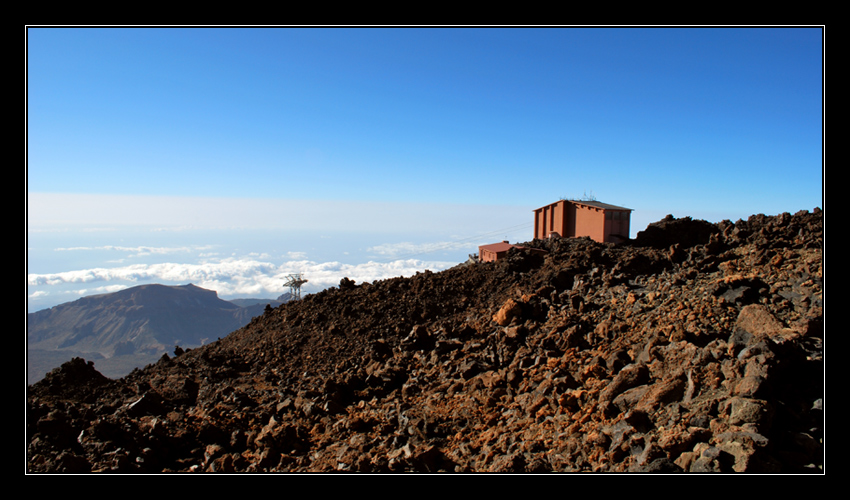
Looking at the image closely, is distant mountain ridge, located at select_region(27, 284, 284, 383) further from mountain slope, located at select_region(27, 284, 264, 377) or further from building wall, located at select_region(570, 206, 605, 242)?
building wall, located at select_region(570, 206, 605, 242)

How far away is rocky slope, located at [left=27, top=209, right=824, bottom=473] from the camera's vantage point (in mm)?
6008

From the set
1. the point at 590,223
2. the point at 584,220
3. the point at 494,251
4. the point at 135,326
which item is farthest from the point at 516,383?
the point at 135,326

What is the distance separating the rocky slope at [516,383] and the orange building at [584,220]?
617 cm

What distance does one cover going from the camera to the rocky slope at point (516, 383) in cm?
601

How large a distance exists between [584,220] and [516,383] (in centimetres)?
1575

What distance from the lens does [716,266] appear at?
11656 mm

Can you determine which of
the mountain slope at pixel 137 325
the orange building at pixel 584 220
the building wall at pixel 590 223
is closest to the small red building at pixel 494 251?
the orange building at pixel 584 220

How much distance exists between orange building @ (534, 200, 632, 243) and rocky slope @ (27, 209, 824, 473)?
6.17 metres

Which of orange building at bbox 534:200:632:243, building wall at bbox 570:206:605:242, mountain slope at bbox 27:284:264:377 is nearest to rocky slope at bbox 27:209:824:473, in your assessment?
orange building at bbox 534:200:632:243

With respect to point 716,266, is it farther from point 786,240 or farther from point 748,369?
point 748,369

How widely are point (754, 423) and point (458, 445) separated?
13.1ft

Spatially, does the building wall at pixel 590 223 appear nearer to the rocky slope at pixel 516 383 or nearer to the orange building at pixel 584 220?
the orange building at pixel 584 220

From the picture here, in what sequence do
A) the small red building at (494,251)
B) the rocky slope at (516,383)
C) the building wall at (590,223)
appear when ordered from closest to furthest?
the rocky slope at (516,383) < the building wall at (590,223) < the small red building at (494,251)
